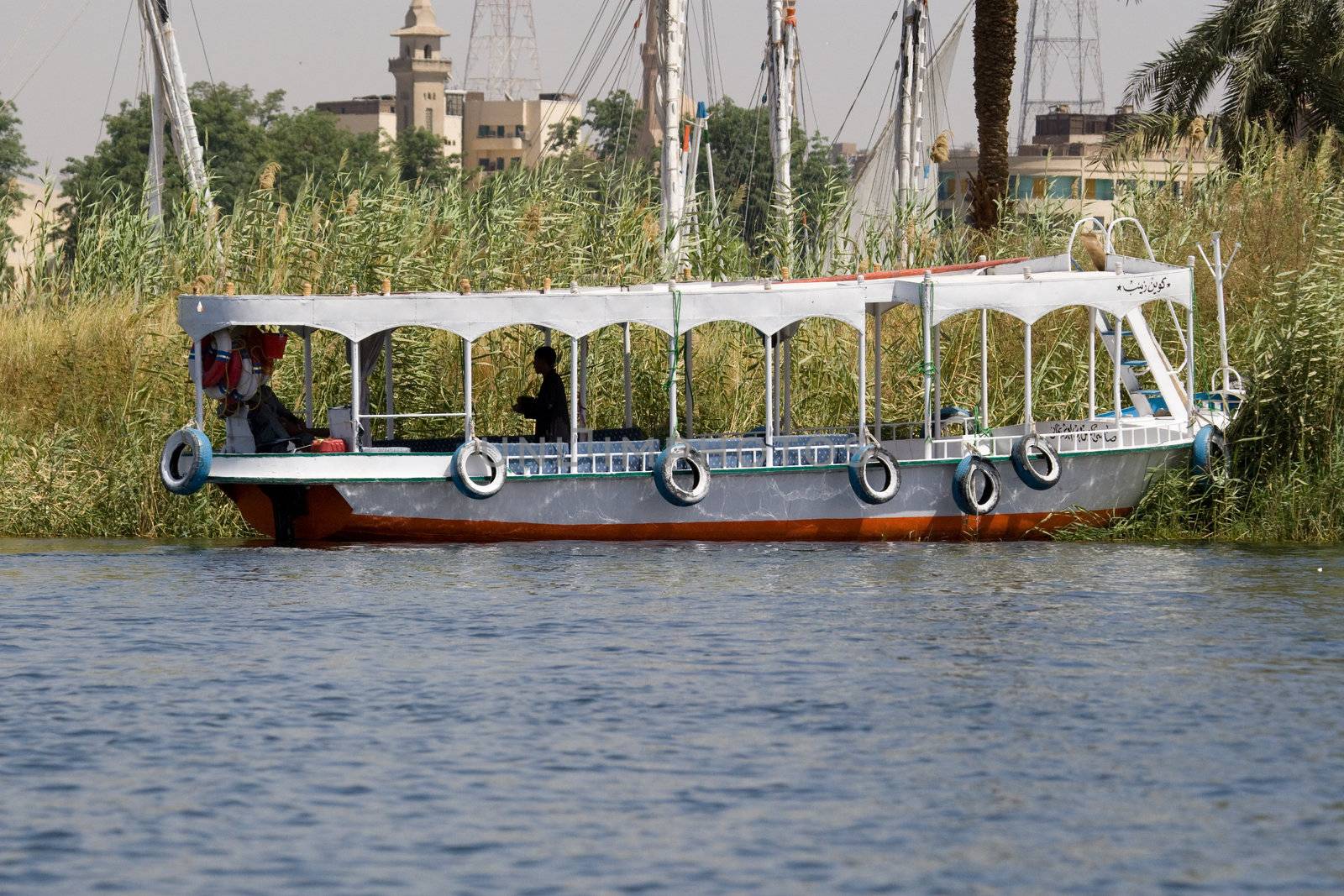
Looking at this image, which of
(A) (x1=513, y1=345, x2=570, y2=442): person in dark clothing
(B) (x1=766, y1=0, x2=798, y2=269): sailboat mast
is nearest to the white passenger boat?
(A) (x1=513, y1=345, x2=570, y2=442): person in dark clothing

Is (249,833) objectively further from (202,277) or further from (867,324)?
(867,324)

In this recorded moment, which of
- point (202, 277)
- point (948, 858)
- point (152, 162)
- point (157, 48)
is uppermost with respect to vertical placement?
point (157, 48)

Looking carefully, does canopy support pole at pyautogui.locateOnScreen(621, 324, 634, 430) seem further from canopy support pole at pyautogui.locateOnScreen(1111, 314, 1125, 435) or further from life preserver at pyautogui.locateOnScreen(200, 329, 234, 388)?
canopy support pole at pyautogui.locateOnScreen(1111, 314, 1125, 435)

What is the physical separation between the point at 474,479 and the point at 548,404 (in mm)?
1359

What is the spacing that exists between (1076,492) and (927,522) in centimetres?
153

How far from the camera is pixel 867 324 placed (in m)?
25.0

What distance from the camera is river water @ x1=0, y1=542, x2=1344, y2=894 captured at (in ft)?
32.4

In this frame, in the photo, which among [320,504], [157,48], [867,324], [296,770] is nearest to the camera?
[296,770]

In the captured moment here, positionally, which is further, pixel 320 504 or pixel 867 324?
pixel 867 324

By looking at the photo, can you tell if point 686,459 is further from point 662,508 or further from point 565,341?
point 565,341

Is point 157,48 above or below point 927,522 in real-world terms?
above

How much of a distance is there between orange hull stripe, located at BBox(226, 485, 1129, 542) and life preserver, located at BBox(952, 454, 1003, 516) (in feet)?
0.92

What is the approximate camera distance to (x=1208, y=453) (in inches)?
830

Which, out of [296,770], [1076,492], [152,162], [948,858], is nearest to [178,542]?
[152,162]
